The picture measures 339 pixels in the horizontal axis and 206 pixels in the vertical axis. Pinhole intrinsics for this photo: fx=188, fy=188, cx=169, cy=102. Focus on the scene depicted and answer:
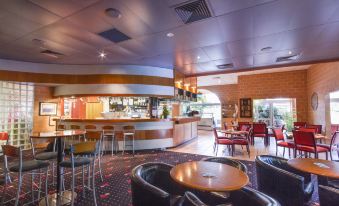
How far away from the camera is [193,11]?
3287 millimetres

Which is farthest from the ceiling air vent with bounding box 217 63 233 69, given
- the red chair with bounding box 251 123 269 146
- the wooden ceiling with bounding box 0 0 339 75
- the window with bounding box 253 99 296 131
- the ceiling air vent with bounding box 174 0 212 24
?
the window with bounding box 253 99 296 131

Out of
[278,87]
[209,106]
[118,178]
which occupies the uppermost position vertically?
[278,87]

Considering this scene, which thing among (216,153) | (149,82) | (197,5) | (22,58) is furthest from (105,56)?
(216,153)

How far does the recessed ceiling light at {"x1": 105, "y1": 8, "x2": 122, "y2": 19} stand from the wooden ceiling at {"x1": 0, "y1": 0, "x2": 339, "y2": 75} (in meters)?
0.07

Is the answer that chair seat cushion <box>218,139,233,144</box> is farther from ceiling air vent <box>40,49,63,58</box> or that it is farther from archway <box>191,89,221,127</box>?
archway <box>191,89,221,127</box>

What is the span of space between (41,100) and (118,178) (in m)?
5.22

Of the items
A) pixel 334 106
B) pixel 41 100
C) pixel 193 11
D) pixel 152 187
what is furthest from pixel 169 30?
pixel 334 106

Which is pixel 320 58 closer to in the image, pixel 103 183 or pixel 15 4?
pixel 103 183

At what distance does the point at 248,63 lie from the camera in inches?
255

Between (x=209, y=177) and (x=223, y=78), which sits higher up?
(x=223, y=78)

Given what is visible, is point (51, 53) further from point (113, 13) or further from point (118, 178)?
point (118, 178)

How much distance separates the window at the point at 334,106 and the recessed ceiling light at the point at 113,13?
747 centimetres

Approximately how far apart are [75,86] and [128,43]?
324 cm

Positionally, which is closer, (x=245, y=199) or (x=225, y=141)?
(x=245, y=199)
